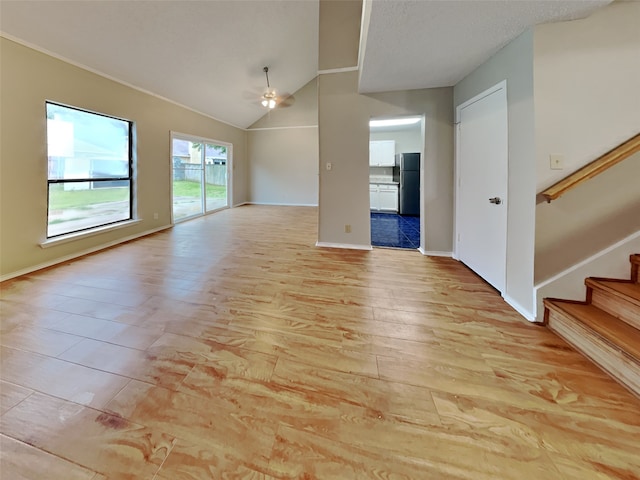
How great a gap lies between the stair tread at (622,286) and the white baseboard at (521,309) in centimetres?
44

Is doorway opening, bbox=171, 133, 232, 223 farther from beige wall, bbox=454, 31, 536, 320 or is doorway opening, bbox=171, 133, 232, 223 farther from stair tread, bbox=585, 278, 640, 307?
stair tread, bbox=585, 278, 640, 307

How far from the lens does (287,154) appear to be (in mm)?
9367

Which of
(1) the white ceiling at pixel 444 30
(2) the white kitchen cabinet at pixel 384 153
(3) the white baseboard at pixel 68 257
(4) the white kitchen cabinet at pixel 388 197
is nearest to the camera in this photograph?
(1) the white ceiling at pixel 444 30

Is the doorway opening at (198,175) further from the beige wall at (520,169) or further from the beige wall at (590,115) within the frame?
the beige wall at (590,115)

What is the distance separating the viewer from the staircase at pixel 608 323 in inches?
60.8

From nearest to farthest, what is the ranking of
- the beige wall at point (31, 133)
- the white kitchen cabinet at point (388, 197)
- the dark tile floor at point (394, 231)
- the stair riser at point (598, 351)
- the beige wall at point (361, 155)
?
1. the stair riser at point (598, 351)
2. the beige wall at point (31, 133)
3. the beige wall at point (361, 155)
4. the dark tile floor at point (394, 231)
5. the white kitchen cabinet at point (388, 197)

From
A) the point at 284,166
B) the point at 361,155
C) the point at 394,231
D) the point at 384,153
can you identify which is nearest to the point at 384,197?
the point at 384,153

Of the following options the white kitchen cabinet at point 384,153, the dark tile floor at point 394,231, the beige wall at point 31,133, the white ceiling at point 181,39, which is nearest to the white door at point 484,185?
the dark tile floor at point 394,231

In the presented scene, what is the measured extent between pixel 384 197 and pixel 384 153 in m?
1.33

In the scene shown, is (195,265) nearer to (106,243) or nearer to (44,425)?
(106,243)

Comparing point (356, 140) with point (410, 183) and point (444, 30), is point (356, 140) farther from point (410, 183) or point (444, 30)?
point (410, 183)

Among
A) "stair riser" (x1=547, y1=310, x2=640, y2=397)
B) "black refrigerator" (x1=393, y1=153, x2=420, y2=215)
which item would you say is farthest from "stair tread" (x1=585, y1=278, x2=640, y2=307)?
"black refrigerator" (x1=393, y1=153, x2=420, y2=215)

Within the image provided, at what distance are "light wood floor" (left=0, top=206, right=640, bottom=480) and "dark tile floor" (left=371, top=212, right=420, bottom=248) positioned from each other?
1.87m

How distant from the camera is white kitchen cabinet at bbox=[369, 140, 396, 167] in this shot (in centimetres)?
813
